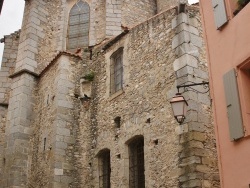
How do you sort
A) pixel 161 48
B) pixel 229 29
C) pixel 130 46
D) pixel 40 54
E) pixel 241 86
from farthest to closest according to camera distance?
pixel 40 54, pixel 130 46, pixel 161 48, pixel 229 29, pixel 241 86

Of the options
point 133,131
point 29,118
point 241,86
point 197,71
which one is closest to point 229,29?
point 241,86

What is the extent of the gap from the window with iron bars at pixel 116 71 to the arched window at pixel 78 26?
4.36m

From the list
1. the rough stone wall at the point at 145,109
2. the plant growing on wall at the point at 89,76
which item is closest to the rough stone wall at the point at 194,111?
the rough stone wall at the point at 145,109

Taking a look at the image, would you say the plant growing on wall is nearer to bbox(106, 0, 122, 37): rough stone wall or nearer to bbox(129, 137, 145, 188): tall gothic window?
bbox(106, 0, 122, 37): rough stone wall

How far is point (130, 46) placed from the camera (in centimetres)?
1223

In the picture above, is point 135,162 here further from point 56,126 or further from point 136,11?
point 136,11

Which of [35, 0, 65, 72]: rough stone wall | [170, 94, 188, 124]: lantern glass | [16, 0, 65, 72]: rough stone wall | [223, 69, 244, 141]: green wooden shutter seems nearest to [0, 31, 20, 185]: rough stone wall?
[16, 0, 65, 72]: rough stone wall

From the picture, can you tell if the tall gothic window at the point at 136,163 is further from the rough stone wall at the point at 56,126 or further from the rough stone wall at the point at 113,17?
the rough stone wall at the point at 113,17

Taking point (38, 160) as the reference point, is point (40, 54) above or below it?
above

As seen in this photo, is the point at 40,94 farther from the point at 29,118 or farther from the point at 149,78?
the point at 149,78

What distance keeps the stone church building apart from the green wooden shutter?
87.5 inches

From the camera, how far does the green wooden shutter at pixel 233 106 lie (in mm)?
6641

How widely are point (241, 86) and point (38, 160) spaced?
853 centimetres

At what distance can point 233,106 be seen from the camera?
6820mm
